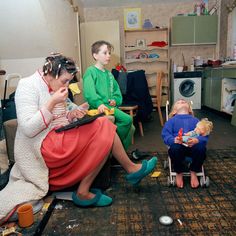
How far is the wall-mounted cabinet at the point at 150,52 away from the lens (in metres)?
5.74

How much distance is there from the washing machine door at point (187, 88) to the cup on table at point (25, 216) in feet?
15.3

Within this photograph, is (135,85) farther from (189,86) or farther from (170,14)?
(170,14)

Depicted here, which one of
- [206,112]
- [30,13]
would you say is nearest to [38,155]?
[30,13]

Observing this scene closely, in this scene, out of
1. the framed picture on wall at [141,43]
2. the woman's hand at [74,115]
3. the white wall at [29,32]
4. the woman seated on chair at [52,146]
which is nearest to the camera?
the woman seated on chair at [52,146]

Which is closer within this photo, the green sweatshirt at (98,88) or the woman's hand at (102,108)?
the woman's hand at (102,108)

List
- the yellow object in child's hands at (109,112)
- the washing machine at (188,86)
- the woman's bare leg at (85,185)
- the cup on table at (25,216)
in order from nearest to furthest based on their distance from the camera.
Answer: the cup on table at (25,216)
the woman's bare leg at (85,185)
the yellow object in child's hands at (109,112)
the washing machine at (188,86)

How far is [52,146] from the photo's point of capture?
1602 millimetres

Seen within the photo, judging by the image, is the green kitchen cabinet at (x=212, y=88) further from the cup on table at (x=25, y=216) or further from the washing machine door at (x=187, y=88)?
the cup on table at (x=25, y=216)

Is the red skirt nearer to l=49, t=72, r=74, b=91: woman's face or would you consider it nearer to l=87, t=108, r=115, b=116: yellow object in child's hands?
l=49, t=72, r=74, b=91: woman's face

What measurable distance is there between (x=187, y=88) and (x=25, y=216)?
4.82 metres

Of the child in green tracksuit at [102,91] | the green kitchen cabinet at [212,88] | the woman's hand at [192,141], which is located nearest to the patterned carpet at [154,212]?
the woman's hand at [192,141]

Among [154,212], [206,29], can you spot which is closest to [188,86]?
[206,29]

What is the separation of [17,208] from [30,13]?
7.84 ft

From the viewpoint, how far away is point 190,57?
6117mm
